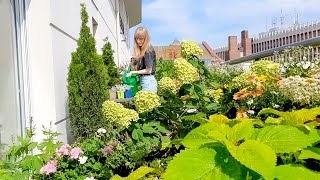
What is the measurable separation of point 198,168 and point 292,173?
0.24 metres

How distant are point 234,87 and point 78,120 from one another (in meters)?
2.85

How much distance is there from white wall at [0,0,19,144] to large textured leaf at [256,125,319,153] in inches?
135

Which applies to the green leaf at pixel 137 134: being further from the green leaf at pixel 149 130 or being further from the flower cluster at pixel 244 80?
the flower cluster at pixel 244 80

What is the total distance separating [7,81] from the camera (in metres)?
4.34

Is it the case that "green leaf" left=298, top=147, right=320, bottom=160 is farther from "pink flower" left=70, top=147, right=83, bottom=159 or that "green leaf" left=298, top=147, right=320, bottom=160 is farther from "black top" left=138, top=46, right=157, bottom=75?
"black top" left=138, top=46, right=157, bottom=75

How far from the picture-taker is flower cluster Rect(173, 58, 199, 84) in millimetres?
2254

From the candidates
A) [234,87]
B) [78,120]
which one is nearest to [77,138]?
[78,120]

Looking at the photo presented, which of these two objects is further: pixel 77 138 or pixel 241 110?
pixel 77 138

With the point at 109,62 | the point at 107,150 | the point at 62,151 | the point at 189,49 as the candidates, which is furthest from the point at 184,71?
the point at 109,62

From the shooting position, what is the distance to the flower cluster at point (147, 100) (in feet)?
7.32

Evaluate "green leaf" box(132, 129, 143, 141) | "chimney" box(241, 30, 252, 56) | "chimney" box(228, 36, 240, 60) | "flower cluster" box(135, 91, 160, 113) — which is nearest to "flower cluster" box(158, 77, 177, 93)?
"flower cluster" box(135, 91, 160, 113)

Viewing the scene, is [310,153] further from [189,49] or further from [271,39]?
[271,39]

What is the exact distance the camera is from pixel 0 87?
4.25 m

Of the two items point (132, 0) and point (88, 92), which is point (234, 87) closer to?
point (88, 92)
